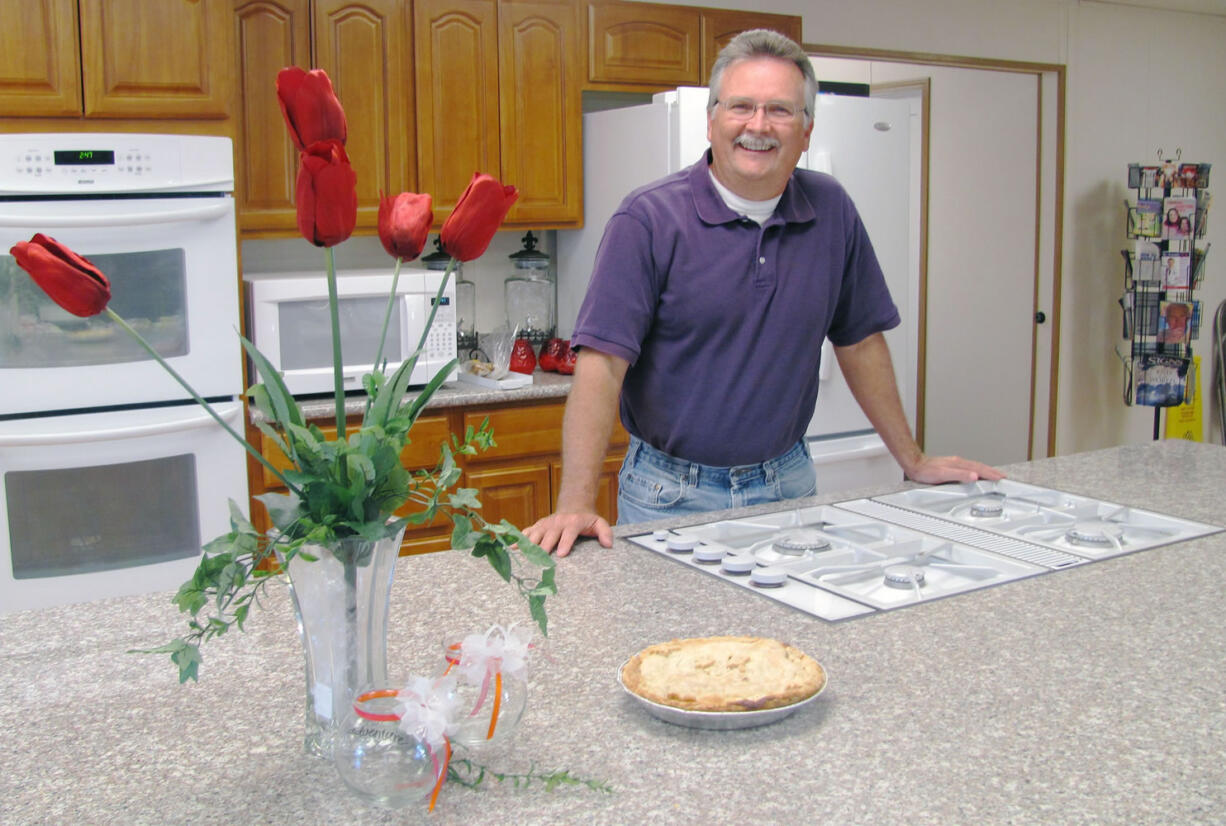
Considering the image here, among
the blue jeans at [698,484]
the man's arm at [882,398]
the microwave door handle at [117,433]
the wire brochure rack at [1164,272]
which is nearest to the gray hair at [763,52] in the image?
the man's arm at [882,398]

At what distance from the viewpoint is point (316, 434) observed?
37.2 inches

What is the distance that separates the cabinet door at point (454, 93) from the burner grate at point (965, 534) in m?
2.02

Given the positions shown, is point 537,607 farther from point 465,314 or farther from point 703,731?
point 465,314

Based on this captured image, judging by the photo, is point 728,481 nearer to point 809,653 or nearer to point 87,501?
point 809,653

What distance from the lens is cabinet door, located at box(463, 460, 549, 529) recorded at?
349 cm

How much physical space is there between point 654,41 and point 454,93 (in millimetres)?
724

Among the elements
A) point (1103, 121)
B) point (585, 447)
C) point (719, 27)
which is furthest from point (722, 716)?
point (1103, 121)

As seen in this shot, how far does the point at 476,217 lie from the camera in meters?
0.95

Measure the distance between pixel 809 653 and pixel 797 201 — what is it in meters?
1.13

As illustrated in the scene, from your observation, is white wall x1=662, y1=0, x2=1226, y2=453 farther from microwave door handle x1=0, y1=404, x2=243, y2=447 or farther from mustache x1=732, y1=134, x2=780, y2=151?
microwave door handle x1=0, y1=404, x2=243, y2=447

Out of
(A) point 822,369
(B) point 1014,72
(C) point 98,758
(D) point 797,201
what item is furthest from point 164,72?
(B) point 1014,72

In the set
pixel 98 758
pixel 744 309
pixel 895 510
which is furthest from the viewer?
pixel 744 309

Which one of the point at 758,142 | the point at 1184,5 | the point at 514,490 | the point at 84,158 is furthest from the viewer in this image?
the point at 1184,5

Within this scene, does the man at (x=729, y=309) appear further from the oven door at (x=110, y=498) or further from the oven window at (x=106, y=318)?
the oven window at (x=106, y=318)
